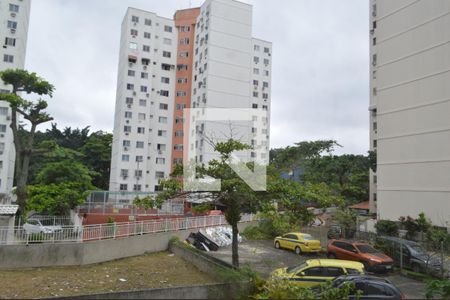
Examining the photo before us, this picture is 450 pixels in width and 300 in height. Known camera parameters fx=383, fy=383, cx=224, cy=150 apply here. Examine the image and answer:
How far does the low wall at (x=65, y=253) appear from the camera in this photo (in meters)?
15.0

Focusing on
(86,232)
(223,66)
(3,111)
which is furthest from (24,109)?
(223,66)

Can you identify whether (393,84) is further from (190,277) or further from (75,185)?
(75,185)

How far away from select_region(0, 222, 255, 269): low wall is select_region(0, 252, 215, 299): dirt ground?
43cm

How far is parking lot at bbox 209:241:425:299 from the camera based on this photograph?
50.7ft

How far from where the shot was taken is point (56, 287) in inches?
494

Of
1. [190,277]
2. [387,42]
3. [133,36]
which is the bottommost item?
[190,277]

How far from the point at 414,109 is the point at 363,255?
16168mm

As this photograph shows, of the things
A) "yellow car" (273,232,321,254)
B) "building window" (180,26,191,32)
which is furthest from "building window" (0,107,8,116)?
"yellow car" (273,232,321,254)

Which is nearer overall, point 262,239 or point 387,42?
point 262,239

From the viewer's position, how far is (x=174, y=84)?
5272 cm

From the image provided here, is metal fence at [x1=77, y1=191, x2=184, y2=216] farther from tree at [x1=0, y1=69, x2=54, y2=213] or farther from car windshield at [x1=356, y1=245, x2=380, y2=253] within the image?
car windshield at [x1=356, y1=245, x2=380, y2=253]

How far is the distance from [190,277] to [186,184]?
382 centimetres

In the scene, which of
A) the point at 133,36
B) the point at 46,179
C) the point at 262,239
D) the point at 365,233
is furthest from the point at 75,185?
the point at 133,36

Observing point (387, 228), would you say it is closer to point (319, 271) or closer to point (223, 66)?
point (319, 271)
